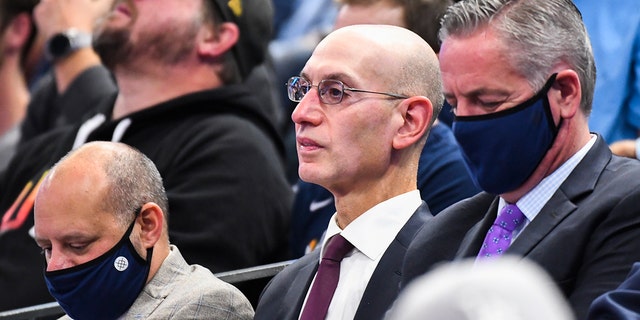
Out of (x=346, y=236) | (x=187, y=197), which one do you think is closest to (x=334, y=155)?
(x=346, y=236)

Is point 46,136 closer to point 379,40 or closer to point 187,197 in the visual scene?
point 187,197

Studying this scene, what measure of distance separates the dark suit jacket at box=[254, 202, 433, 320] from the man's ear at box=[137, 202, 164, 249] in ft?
1.22

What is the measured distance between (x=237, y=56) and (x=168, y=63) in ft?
1.04

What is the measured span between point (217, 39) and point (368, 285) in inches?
89.9

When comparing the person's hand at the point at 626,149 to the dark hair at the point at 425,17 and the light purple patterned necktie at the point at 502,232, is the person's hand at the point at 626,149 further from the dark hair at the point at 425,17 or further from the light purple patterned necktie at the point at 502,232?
the light purple patterned necktie at the point at 502,232

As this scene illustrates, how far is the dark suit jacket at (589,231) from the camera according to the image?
8.55ft

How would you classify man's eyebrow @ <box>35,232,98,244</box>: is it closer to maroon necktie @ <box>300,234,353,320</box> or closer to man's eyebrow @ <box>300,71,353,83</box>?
maroon necktie @ <box>300,234,353,320</box>

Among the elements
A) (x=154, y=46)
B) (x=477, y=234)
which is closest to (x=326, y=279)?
(x=477, y=234)

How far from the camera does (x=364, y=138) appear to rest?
3.36m

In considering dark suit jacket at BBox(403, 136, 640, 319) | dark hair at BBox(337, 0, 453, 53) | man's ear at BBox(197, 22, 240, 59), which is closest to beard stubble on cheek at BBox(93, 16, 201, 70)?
man's ear at BBox(197, 22, 240, 59)

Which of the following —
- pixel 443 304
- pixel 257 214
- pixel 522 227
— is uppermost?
pixel 443 304

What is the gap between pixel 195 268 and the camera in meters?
3.71

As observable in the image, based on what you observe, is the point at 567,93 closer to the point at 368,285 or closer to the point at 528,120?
the point at 528,120

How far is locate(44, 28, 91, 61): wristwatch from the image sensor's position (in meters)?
6.38
